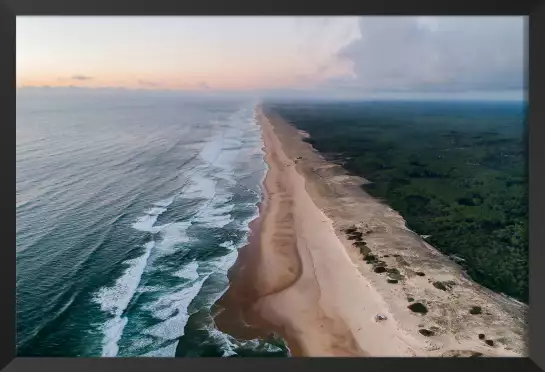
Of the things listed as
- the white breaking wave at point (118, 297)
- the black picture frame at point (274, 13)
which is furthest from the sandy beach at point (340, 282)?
the white breaking wave at point (118, 297)

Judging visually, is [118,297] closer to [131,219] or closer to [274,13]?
[131,219]

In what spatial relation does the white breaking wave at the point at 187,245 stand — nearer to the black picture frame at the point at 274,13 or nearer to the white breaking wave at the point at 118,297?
the white breaking wave at the point at 118,297

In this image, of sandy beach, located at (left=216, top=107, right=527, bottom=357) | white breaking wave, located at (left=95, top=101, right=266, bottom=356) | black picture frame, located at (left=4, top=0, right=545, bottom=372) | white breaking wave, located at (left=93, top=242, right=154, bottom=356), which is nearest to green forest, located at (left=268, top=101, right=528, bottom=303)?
sandy beach, located at (left=216, top=107, right=527, bottom=357)

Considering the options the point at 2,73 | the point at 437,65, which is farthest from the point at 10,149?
the point at 437,65

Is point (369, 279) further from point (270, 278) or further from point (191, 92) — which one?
point (191, 92)

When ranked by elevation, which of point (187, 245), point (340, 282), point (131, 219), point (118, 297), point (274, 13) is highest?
point (274, 13)

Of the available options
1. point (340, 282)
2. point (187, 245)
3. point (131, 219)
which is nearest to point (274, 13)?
point (340, 282)
